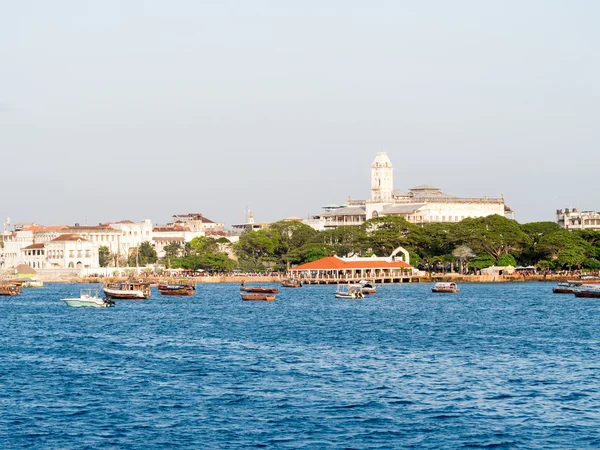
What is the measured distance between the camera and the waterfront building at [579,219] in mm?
181925

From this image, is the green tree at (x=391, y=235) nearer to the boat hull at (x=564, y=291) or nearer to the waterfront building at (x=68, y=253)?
the boat hull at (x=564, y=291)

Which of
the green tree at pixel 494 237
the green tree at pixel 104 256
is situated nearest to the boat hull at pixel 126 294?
the green tree at pixel 494 237

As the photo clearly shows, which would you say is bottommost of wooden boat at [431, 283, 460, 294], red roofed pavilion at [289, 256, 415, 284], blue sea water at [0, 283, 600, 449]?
blue sea water at [0, 283, 600, 449]

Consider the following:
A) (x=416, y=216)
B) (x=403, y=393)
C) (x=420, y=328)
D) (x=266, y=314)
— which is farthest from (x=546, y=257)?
(x=403, y=393)

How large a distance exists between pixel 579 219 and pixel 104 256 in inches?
3179

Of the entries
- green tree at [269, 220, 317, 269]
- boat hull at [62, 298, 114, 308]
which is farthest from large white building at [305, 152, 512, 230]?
boat hull at [62, 298, 114, 308]

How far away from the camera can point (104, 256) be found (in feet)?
571

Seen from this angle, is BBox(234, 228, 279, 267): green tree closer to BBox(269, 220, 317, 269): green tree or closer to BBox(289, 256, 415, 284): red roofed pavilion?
BBox(269, 220, 317, 269): green tree

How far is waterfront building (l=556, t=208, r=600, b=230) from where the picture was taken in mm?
181925

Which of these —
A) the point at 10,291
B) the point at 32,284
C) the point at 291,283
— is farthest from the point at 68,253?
the point at 291,283

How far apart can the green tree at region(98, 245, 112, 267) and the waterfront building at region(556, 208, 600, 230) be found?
7740 cm

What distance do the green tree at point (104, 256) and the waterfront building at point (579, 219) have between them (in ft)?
254

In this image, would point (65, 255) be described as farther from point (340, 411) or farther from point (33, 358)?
point (340, 411)

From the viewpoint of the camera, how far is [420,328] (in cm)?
5550
